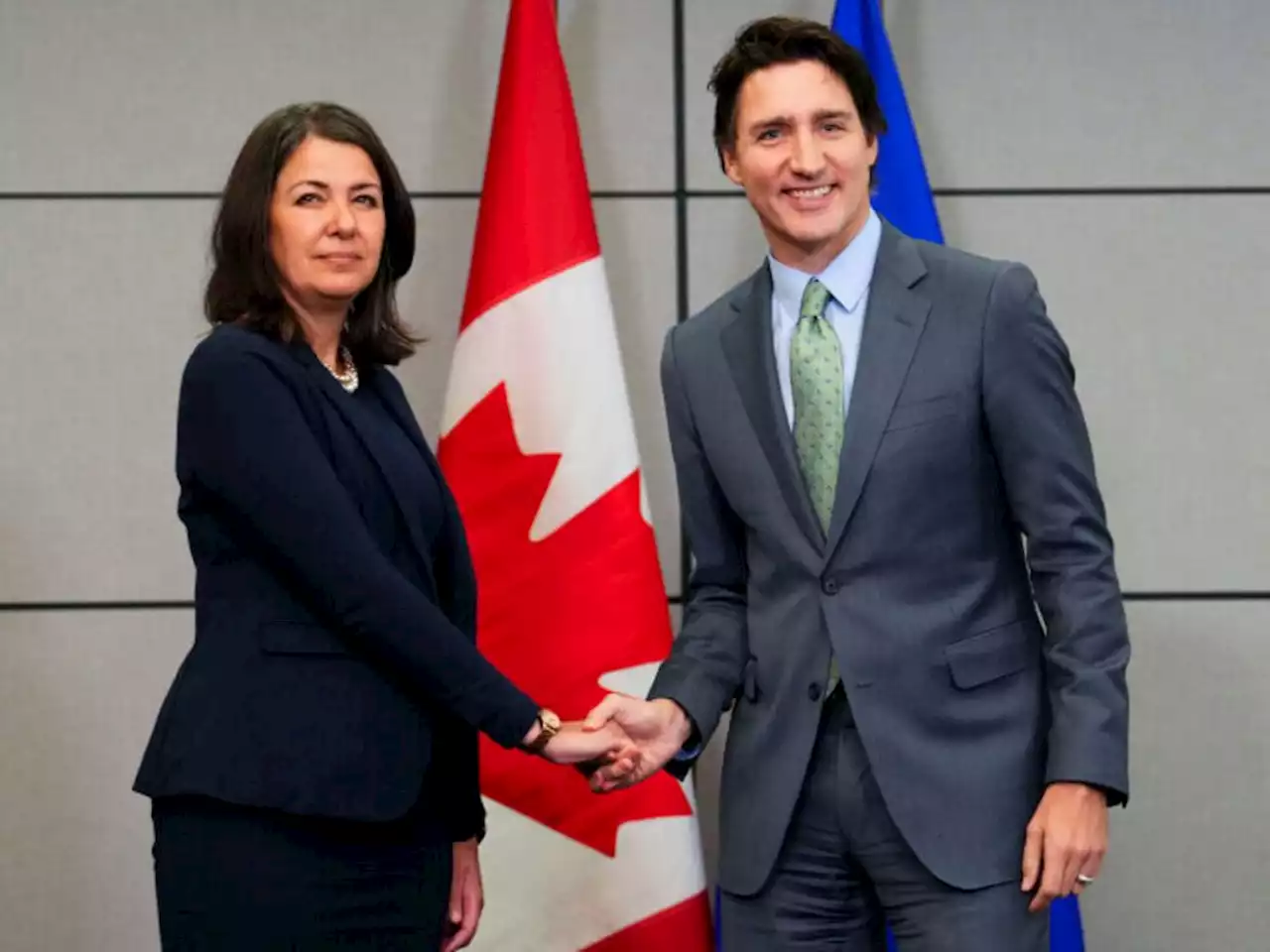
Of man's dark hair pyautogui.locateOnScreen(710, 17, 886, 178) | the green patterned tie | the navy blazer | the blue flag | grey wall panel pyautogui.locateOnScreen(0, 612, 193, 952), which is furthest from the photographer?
grey wall panel pyautogui.locateOnScreen(0, 612, 193, 952)

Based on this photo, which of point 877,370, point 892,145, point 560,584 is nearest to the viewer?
point 877,370

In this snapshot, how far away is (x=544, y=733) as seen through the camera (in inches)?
61.2

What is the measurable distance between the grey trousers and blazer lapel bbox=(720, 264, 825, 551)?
0.70 ft

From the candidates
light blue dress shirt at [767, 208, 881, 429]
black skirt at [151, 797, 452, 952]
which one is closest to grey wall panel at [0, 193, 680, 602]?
light blue dress shirt at [767, 208, 881, 429]

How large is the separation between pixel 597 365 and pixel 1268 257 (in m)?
1.29

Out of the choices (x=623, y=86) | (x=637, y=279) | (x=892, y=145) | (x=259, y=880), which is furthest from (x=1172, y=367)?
(x=259, y=880)

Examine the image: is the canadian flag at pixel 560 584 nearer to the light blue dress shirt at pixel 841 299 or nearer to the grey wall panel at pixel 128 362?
the grey wall panel at pixel 128 362

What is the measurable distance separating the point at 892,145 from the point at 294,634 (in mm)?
1416

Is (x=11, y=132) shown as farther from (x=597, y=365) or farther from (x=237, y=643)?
(x=237, y=643)

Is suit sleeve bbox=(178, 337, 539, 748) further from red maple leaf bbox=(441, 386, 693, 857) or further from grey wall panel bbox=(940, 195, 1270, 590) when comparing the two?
grey wall panel bbox=(940, 195, 1270, 590)

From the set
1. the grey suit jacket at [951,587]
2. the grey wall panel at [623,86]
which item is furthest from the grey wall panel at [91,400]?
the grey suit jacket at [951,587]

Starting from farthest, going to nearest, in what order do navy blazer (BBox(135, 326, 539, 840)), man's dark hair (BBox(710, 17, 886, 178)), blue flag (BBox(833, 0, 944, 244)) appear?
blue flag (BBox(833, 0, 944, 244)) < man's dark hair (BBox(710, 17, 886, 178)) < navy blazer (BBox(135, 326, 539, 840))

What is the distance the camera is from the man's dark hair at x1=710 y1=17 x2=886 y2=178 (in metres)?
1.62

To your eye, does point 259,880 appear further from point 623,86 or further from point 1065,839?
point 623,86
